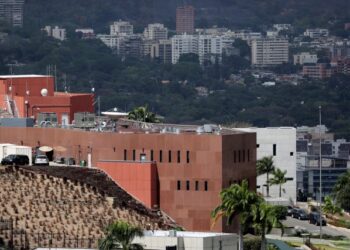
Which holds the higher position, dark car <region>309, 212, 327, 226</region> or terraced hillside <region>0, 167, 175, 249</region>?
terraced hillside <region>0, 167, 175, 249</region>

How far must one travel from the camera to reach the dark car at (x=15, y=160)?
2622 inches

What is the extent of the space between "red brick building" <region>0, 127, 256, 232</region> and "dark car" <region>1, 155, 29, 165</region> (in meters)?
2.64

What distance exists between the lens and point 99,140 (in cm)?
7075

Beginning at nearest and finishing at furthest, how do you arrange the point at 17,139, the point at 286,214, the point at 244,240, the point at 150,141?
the point at 244,240 < the point at 150,141 < the point at 17,139 < the point at 286,214

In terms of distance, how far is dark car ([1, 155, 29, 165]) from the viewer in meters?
66.6

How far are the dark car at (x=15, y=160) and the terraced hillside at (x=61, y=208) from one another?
1.16m

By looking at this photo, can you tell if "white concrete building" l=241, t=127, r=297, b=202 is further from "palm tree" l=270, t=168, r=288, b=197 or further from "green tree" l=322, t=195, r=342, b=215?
"green tree" l=322, t=195, r=342, b=215

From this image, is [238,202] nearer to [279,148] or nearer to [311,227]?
[311,227]

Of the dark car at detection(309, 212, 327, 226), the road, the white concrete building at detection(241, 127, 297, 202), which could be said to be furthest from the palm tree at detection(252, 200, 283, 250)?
the white concrete building at detection(241, 127, 297, 202)

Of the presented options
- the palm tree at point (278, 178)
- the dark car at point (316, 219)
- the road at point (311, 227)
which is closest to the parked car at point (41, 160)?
the road at point (311, 227)

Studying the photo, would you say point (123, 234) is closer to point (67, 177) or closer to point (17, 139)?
point (67, 177)

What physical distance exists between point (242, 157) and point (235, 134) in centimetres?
85

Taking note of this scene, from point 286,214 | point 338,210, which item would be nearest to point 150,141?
point 286,214

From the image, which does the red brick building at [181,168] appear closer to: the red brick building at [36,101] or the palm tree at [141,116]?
the red brick building at [36,101]
